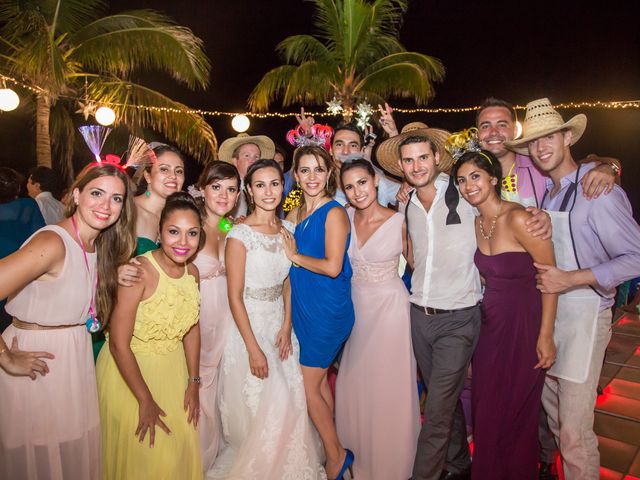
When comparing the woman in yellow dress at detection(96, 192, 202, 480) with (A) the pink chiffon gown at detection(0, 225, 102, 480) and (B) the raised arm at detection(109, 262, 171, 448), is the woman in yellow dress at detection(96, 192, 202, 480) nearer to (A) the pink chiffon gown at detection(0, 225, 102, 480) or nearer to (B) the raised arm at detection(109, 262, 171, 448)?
(B) the raised arm at detection(109, 262, 171, 448)

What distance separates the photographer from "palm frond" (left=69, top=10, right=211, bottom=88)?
873cm

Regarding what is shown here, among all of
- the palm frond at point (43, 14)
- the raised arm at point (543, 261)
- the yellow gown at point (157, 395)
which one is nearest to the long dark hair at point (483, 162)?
the raised arm at point (543, 261)

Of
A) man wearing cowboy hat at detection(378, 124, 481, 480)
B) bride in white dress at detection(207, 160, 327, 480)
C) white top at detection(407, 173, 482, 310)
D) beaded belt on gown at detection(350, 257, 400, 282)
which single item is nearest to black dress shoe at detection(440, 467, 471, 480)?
man wearing cowboy hat at detection(378, 124, 481, 480)

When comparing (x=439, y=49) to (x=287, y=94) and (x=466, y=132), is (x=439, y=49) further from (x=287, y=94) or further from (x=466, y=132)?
(x=466, y=132)

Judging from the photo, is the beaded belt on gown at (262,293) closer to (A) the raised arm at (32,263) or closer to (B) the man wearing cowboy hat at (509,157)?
(A) the raised arm at (32,263)

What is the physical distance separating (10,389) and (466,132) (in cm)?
316

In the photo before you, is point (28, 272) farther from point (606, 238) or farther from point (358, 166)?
point (606, 238)

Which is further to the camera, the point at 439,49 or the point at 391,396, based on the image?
the point at 439,49

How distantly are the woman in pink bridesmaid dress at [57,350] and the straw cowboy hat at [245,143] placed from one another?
2.32 meters

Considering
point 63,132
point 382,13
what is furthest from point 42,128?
point 382,13

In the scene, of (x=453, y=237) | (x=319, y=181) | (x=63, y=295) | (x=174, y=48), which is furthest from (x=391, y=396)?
(x=174, y=48)

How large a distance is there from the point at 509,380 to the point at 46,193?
5.66 meters

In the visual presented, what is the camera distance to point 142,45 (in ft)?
29.2

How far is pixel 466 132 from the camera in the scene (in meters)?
3.12
